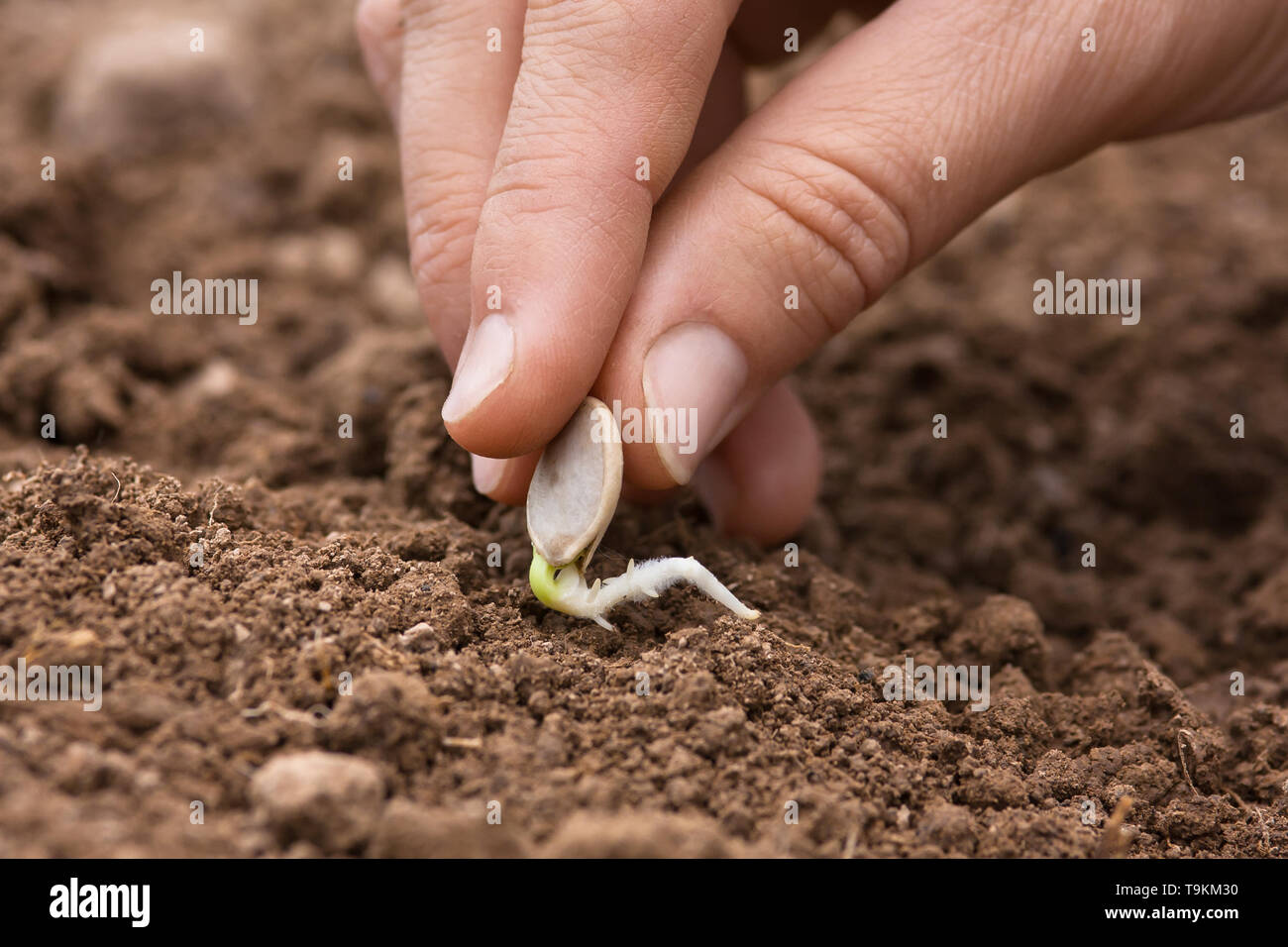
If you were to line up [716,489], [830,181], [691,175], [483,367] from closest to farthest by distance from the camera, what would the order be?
1. [483,367]
2. [830,181]
3. [691,175]
4. [716,489]

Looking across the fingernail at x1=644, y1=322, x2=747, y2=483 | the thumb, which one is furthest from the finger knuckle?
the fingernail at x1=644, y1=322, x2=747, y2=483

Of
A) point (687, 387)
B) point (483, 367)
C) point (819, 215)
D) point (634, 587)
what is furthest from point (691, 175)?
point (634, 587)

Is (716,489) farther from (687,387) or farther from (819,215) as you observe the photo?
(819,215)

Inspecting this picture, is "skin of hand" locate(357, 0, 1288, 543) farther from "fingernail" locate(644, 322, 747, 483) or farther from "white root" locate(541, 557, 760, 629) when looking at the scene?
"white root" locate(541, 557, 760, 629)

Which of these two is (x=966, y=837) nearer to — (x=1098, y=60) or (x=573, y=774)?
(x=573, y=774)

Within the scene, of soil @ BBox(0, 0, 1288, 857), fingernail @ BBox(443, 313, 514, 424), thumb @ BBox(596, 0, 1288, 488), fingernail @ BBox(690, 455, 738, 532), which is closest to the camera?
soil @ BBox(0, 0, 1288, 857)

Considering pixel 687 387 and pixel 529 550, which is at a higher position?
pixel 687 387
